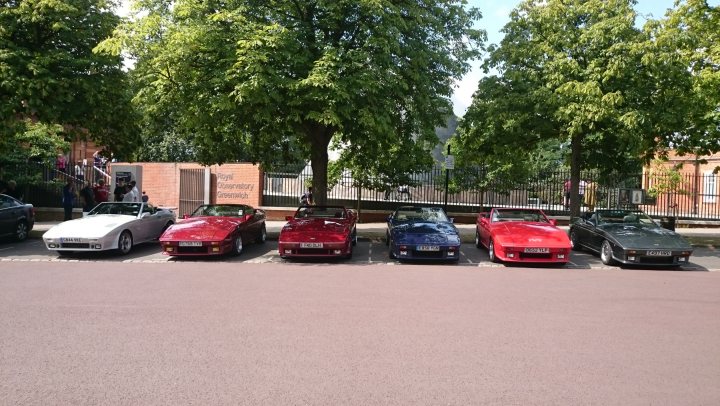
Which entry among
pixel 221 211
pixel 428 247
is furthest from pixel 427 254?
pixel 221 211

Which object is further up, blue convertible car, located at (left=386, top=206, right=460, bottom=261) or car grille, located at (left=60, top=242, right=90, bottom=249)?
blue convertible car, located at (left=386, top=206, right=460, bottom=261)

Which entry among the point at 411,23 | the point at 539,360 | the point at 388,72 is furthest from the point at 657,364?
the point at 411,23

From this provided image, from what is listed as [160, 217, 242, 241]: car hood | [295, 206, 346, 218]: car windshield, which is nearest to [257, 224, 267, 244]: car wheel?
[160, 217, 242, 241]: car hood

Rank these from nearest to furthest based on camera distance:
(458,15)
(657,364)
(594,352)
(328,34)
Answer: (657,364)
(594,352)
(328,34)
(458,15)

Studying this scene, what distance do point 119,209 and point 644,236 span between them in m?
13.3

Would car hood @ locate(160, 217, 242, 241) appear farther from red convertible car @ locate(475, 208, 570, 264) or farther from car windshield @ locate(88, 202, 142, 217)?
red convertible car @ locate(475, 208, 570, 264)

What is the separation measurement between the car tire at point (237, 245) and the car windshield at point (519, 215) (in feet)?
21.2

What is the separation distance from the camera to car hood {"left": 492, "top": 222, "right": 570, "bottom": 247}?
38.0ft

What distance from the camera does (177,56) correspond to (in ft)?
40.7

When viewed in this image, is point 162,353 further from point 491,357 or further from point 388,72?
point 388,72

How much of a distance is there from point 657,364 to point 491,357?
1.53 meters

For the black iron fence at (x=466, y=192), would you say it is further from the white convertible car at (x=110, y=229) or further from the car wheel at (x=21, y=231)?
the car wheel at (x=21, y=231)

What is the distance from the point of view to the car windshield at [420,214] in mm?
13779

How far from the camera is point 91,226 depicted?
12.7 meters
